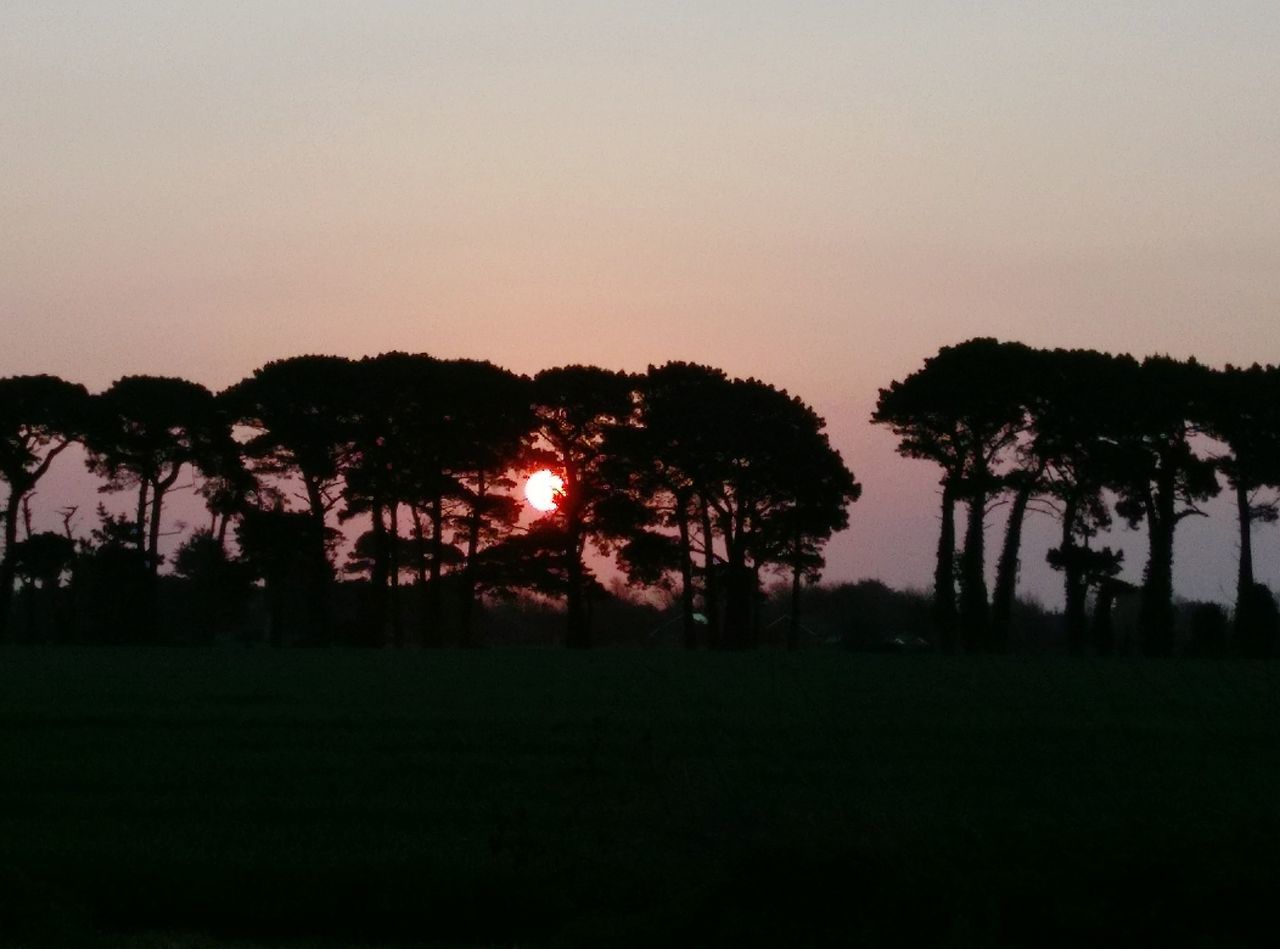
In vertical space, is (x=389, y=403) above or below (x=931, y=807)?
above

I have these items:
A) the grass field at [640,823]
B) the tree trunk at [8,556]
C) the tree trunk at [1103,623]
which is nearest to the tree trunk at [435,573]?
the tree trunk at [8,556]

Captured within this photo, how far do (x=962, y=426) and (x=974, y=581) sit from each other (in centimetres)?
514

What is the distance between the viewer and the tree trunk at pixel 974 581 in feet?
172

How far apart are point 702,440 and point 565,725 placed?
4101cm

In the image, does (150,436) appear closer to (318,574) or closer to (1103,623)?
(318,574)

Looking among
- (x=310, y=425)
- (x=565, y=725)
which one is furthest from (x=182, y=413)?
(x=565, y=725)

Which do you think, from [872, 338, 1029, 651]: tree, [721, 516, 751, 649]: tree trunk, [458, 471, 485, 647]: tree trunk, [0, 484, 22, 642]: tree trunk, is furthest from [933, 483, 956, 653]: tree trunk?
[0, 484, 22, 642]: tree trunk

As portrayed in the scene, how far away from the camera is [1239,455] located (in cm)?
5397

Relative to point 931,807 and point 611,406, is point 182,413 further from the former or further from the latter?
point 931,807

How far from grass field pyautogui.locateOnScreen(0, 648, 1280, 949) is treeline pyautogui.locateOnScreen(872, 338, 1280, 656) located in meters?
33.6

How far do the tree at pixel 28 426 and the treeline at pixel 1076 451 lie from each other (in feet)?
89.2

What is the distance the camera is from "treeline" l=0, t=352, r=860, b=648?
57312mm

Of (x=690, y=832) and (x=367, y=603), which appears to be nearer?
(x=690, y=832)

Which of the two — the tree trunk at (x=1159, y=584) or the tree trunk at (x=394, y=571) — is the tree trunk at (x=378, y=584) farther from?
the tree trunk at (x=1159, y=584)
